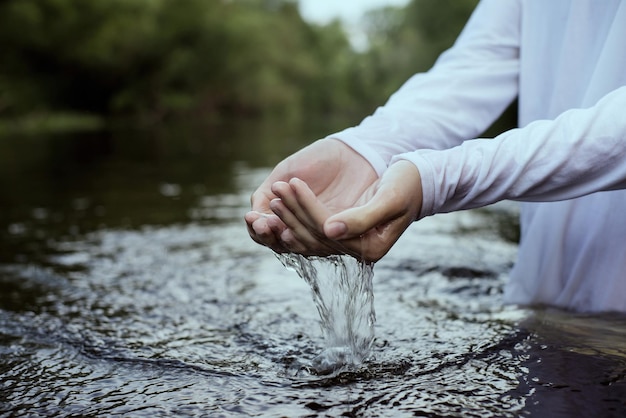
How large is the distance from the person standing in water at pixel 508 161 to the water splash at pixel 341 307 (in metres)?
0.27

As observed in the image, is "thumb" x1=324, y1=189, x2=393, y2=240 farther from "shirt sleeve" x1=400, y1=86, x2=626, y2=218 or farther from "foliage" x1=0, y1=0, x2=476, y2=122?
"foliage" x1=0, y1=0, x2=476, y2=122

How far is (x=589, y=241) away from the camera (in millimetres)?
2291

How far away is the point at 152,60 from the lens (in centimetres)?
4575

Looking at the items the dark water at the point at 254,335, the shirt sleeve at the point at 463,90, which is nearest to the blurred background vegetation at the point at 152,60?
the dark water at the point at 254,335

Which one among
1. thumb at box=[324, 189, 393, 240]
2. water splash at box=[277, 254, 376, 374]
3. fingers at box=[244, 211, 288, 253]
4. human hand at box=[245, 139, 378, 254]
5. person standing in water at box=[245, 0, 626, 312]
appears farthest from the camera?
water splash at box=[277, 254, 376, 374]

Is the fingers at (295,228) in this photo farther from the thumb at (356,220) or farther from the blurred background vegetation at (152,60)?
the blurred background vegetation at (152,60)

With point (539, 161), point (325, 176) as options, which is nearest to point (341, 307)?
point (325, 176)

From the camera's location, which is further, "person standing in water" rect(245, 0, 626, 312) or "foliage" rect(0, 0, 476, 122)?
"foliage" rect(0, 0, 476, 122)

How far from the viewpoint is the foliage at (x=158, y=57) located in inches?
1469

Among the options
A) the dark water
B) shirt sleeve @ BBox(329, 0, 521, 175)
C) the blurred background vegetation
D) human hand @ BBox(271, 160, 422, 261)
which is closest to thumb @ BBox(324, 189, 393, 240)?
human hand @ BBox(271, 160, 422, 261)

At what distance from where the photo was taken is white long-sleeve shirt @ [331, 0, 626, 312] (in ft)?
5.64

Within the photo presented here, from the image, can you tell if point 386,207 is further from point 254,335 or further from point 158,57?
point 158,57

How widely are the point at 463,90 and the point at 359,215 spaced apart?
1.14 meters

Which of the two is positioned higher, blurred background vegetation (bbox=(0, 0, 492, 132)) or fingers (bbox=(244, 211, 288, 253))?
blurred background vegetation (bbox=(0, 0, 492, 132))
